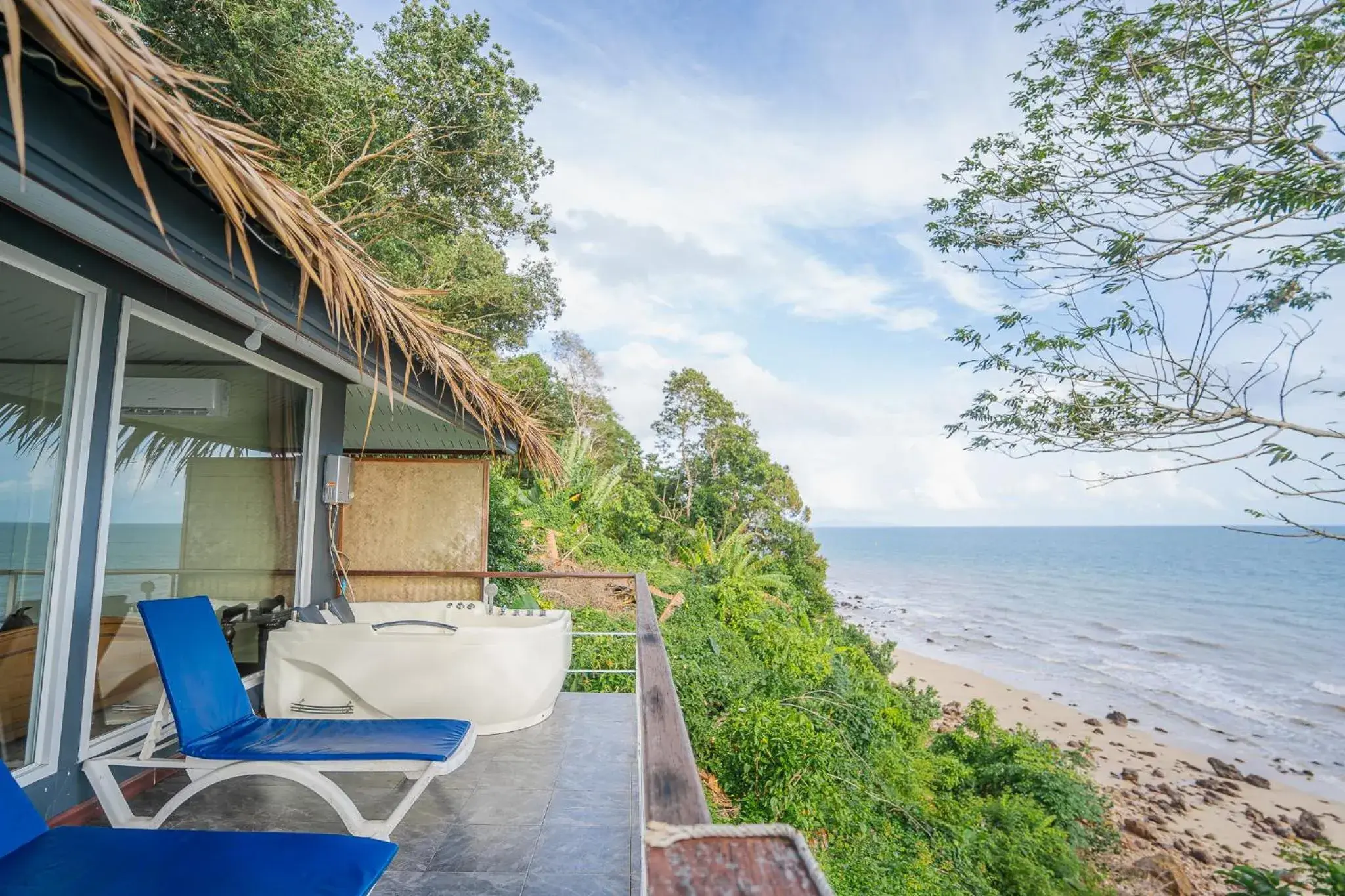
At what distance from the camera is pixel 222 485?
3.92 metres

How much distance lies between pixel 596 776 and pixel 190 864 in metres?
2.05

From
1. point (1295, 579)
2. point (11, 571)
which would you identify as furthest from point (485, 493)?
point (1295, 579)

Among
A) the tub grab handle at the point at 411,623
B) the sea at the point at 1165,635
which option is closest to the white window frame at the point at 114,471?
the tub grab handle at the point at 411,623

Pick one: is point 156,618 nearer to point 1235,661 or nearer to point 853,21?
point 853,21

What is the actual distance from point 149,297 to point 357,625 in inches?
75.5

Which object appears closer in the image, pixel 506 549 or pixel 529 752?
pixel 529 752

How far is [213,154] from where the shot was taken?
1610 mm

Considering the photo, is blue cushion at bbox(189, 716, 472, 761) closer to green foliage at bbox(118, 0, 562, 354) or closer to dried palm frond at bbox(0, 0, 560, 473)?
dried palm frond at bbox(0, 0, 560, 473)

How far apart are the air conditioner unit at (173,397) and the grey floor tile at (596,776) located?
258 centimetres

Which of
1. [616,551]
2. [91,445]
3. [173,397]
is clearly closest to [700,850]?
[91,445]

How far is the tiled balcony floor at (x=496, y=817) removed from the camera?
96.7 inches

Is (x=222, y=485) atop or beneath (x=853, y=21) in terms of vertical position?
beneath

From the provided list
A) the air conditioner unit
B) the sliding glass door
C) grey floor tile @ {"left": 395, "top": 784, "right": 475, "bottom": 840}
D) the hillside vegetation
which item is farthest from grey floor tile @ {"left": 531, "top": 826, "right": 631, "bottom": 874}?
the air conditioner unit

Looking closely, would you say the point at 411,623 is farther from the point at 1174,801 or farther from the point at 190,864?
the point at 1174,801
